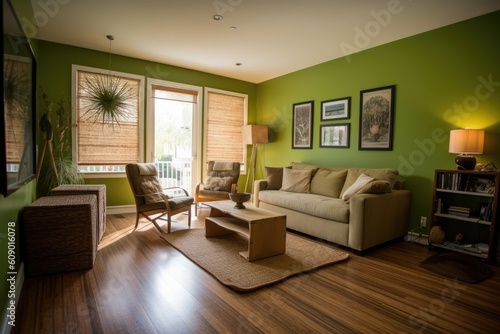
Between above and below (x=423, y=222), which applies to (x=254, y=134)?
above

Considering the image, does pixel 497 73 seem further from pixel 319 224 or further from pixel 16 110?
pixel 16 110

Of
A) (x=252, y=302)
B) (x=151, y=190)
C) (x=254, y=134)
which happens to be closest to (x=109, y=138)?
(x=151, y=190)

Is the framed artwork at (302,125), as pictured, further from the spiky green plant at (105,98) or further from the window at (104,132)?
the spiky green plant at (105,98)

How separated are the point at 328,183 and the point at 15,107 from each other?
11.9 feet

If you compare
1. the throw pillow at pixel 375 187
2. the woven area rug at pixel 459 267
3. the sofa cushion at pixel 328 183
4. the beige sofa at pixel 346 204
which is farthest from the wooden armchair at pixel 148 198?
the woven area rug at pixel 459 267

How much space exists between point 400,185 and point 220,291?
2.79 m

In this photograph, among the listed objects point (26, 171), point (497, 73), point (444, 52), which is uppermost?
point (444, 52)

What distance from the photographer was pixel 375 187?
318 cm

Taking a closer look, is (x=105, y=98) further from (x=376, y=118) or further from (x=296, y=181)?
(x=376, y=118)

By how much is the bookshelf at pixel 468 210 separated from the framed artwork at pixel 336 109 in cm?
171

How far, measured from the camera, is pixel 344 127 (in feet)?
14.6

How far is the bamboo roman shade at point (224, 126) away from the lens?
5.58 m

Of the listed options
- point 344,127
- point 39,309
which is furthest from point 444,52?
point 39,309

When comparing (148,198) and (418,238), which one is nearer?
(418,238)
